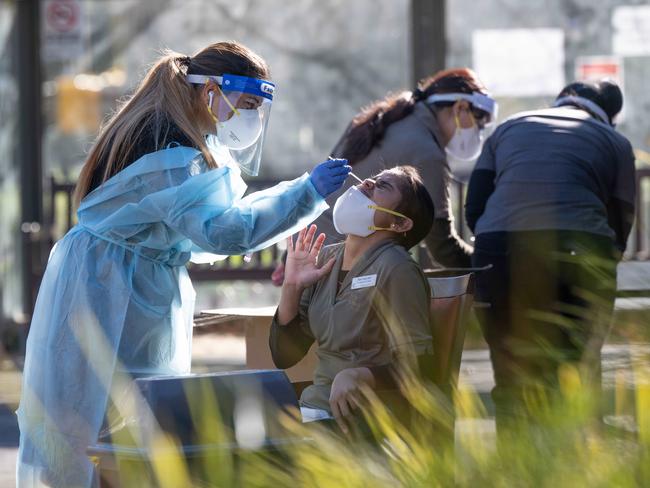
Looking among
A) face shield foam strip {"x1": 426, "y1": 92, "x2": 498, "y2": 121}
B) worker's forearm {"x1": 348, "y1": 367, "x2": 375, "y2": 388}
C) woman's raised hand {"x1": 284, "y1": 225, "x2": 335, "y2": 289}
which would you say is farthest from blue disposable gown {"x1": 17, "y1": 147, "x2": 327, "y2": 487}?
face shield foam strip {"x1": 426, "y1": 92, "x2": 498, "y2": 121}

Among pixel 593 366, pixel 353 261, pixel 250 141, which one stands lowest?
pixel 593 366

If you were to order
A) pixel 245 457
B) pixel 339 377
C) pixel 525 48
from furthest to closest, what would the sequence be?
pixel 525 48, pixel 339 377, pixel 245 457

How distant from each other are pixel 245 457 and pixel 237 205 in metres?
1.02

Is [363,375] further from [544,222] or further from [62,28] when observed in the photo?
[62,28]

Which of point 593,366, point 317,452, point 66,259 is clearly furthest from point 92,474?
point 593,366

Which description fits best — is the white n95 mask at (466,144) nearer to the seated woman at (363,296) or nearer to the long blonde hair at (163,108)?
the seated woman at (363,296)

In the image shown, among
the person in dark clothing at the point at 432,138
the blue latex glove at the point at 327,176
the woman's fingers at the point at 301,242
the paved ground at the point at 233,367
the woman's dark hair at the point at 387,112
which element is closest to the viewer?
the paved ground at the point at 233,367

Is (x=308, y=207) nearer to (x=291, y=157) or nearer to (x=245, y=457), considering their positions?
(x=245, y=457)

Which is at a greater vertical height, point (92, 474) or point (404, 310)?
point (404, 310)

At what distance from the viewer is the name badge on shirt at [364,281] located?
3.89m

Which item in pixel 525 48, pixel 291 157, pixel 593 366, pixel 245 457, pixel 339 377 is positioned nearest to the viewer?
pixel 245 457

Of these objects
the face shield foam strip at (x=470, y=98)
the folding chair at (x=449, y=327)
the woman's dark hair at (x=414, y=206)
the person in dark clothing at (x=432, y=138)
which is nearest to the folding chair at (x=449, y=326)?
the folding chair at (x=449, y=327)

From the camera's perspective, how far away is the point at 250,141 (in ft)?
13.5

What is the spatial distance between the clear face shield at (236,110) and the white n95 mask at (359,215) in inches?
14.5
